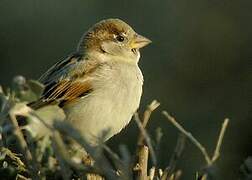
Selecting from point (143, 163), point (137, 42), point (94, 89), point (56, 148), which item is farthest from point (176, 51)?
point (56, 148)

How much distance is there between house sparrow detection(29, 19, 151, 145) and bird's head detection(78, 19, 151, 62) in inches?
0.5

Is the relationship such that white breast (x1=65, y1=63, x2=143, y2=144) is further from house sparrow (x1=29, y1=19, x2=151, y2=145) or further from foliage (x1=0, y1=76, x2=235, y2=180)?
foliage (x1=0, y1=76, x2=235, y2=180)

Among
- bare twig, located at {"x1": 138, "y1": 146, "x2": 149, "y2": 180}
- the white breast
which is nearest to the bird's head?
the white breast

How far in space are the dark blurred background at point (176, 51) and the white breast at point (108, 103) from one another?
2161mm

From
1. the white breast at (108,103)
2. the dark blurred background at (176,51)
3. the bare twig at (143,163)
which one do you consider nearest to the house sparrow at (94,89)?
the white breast at (108,103)

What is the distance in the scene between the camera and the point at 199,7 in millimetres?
9375

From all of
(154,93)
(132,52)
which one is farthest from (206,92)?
(132,52)

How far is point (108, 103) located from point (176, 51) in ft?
13.6

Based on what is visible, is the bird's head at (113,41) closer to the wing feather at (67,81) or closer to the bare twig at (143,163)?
the wing feather at (67,81)

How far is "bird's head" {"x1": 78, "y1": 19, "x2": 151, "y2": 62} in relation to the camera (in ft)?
15.7

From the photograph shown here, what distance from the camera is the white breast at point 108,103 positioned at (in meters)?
4.32

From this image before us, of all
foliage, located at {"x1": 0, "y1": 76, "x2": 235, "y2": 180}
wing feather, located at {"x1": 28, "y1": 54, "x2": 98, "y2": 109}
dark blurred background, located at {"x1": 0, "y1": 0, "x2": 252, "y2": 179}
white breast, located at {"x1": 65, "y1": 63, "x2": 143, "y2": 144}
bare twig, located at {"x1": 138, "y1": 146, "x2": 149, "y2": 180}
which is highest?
foliage, located at {"x1": 0, "y1": 76, "x2": 235, "y2": 180}

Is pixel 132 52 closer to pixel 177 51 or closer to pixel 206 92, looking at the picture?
pixel 206 92

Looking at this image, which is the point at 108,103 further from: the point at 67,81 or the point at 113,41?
the point at 113,41
